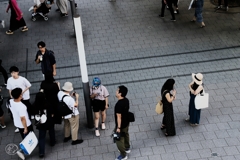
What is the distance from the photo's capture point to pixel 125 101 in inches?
284

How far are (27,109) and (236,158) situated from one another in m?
4.52

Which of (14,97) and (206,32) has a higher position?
(14,97)

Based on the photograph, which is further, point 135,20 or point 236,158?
point 135,20

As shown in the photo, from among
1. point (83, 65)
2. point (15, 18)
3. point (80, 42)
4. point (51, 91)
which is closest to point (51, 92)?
point (51, 91)

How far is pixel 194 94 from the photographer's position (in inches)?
322

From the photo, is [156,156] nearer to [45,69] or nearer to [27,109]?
[27,109]

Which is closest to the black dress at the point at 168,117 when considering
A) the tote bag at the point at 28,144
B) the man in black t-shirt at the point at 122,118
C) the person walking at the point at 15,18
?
the man in black t-shirt at the point at 122,118

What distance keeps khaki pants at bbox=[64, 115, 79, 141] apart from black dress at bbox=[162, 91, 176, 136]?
1.93 meters

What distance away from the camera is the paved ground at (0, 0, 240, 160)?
26.9 feet

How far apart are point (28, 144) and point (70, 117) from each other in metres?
1.03

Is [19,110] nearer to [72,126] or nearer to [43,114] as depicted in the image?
[43,114]

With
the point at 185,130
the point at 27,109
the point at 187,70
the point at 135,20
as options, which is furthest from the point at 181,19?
the point at 27,109

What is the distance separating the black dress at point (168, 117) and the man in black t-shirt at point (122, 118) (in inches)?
39.7

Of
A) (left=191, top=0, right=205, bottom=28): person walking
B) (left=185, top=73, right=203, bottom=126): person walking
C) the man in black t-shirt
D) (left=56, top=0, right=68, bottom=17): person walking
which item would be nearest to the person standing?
the man in black t-shirt
